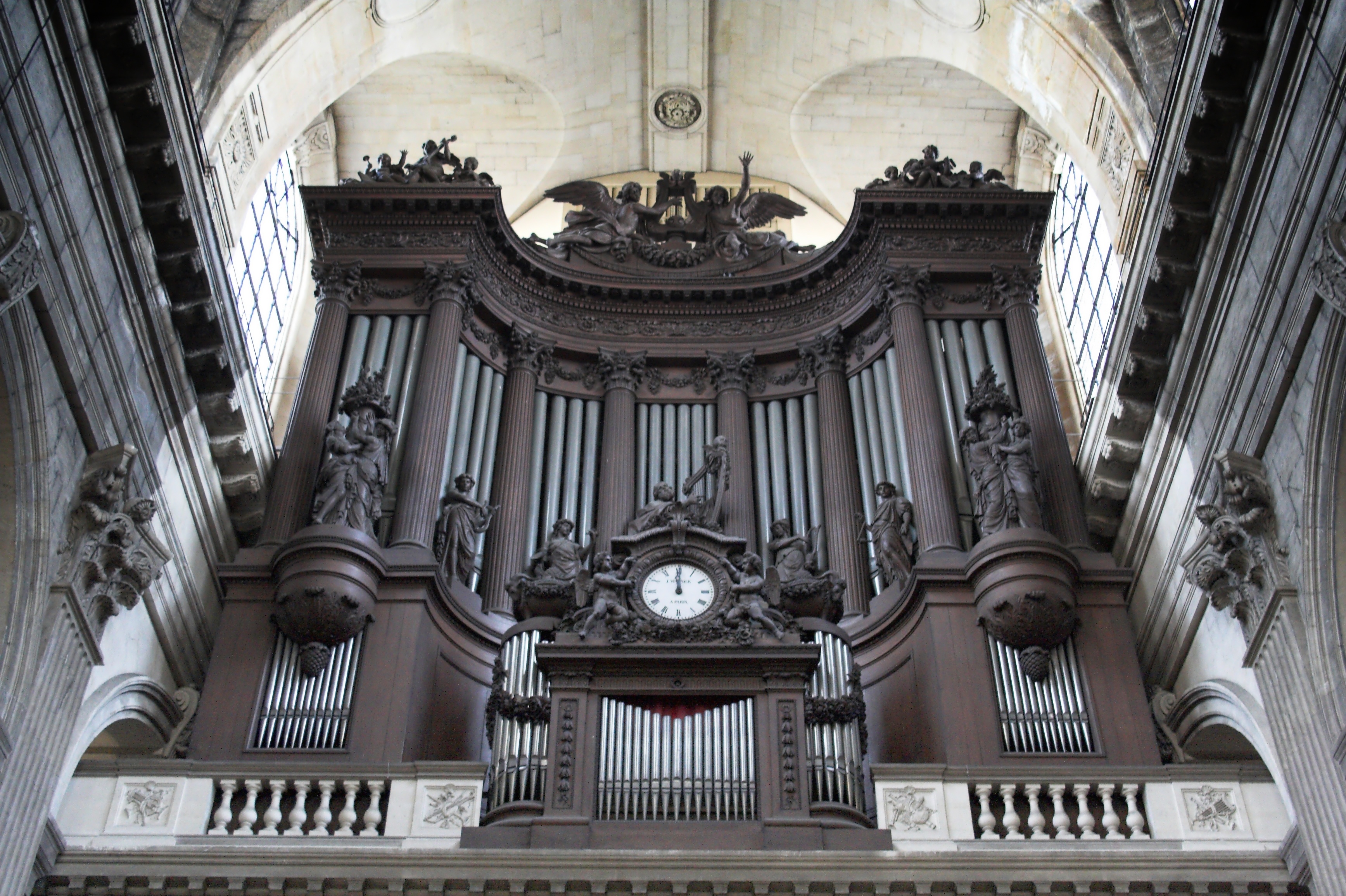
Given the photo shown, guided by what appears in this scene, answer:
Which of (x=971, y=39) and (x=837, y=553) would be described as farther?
(x=971, y=39)

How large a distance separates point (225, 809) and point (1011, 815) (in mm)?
6145

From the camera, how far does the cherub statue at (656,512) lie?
14328 mm

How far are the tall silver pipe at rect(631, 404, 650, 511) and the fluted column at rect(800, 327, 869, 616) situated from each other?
206 centimetres

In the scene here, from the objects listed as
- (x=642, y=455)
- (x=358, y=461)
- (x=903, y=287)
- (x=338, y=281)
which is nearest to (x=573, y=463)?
(x=642, y=455)

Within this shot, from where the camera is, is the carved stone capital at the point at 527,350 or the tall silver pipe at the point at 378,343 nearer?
the tall silver pipe at the point at 378,343

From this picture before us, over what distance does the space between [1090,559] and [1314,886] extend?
15.4ft

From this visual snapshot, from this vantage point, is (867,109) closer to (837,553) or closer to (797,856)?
(837,553)

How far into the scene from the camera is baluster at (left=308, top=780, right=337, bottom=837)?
11674mm

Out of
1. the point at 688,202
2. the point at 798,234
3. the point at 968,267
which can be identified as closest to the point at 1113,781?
the point at 968,267

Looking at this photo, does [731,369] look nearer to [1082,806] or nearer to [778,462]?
[778,462]

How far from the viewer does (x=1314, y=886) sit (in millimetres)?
10625

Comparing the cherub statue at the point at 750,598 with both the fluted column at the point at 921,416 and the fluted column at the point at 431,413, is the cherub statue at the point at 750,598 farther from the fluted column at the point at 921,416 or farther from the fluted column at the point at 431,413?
the fluted column at the point at 431,413

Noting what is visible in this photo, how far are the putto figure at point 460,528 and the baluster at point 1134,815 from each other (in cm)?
695

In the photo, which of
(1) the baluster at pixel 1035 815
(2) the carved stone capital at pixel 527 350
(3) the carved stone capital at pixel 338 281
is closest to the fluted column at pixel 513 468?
(2) the carved stone capital at pixel 527 350
